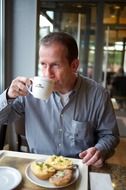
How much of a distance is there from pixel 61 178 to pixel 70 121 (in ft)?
1.52

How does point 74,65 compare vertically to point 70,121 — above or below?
above

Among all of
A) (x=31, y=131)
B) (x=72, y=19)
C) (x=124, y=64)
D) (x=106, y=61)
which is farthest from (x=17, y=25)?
(x=31, y=131)

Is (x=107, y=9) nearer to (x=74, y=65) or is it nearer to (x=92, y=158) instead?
(x=74, y=65)

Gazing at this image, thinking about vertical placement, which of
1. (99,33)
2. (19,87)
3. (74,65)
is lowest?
(19,87)

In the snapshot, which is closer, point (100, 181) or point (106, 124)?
point (100, 181)

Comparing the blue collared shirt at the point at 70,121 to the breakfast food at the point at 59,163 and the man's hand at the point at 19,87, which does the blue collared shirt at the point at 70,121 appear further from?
the breakfast food at the point at 59,163

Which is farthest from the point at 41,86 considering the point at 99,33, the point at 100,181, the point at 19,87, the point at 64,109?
the point at 99,33

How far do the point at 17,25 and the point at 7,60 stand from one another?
51 cm

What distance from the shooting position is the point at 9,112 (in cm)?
148

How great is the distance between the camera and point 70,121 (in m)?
1.39

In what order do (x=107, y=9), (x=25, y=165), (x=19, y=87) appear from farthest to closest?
(x=107, y=9), (x=19, y=87), (x=25, y=165)

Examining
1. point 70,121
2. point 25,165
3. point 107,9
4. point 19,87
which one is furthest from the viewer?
point 107,9

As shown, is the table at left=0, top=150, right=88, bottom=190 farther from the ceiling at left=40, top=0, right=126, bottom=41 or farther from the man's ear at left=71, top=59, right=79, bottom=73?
the ceiling at left=40, top=0, right=126, bottom=41

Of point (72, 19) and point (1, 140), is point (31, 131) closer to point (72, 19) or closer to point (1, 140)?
point (1, 140)
